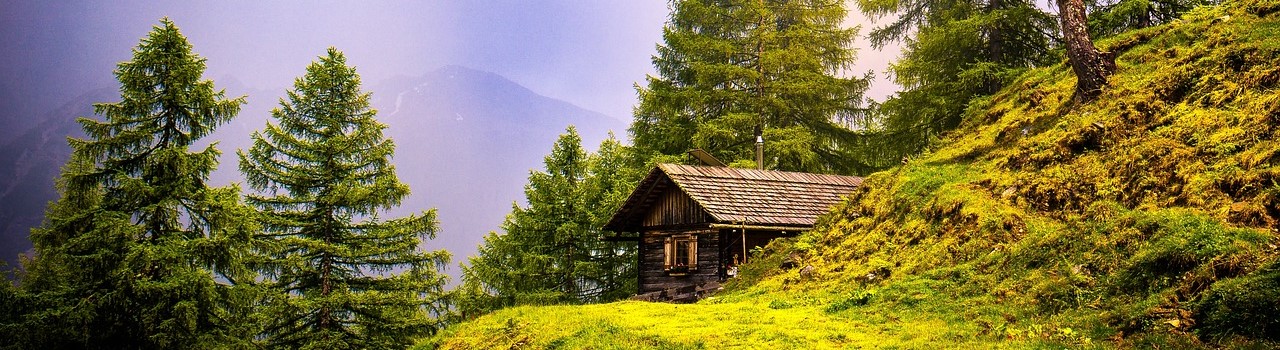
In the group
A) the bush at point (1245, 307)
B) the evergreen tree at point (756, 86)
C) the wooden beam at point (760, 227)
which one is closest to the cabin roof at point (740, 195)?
the wooden beam at point (760, 227)

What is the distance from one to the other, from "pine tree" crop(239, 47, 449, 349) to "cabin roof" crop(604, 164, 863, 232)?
25.9 ft

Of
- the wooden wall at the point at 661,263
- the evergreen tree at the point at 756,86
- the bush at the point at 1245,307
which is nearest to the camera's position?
the bush at the point at 1245,307

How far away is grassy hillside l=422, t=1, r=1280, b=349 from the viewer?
10656 millimetres

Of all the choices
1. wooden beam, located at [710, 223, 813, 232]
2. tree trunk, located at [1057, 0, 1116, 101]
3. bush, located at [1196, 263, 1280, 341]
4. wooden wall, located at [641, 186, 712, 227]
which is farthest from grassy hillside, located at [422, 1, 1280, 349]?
wooden wall, located at [641, 186, 712, 227]

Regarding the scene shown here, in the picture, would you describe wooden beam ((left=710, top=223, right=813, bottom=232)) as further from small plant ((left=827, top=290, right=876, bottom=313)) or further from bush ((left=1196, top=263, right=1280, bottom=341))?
bush ((left=1196, top=263, right=1280, bottom=341))

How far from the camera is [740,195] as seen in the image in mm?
27312

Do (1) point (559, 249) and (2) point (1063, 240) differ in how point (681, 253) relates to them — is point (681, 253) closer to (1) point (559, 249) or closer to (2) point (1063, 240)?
(1) point (559, 249)

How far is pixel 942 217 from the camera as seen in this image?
60.6ft

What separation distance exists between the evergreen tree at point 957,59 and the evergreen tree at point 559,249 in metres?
12.3

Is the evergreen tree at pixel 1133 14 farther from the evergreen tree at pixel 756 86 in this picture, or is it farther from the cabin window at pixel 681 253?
the cabin window at pixel 681 253

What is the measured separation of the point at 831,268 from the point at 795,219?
7.49 meters

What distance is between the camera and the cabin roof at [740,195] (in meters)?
26.3

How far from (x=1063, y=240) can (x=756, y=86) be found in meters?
27.0

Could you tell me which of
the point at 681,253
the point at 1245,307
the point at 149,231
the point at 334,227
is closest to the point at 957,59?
the point at 681,253
